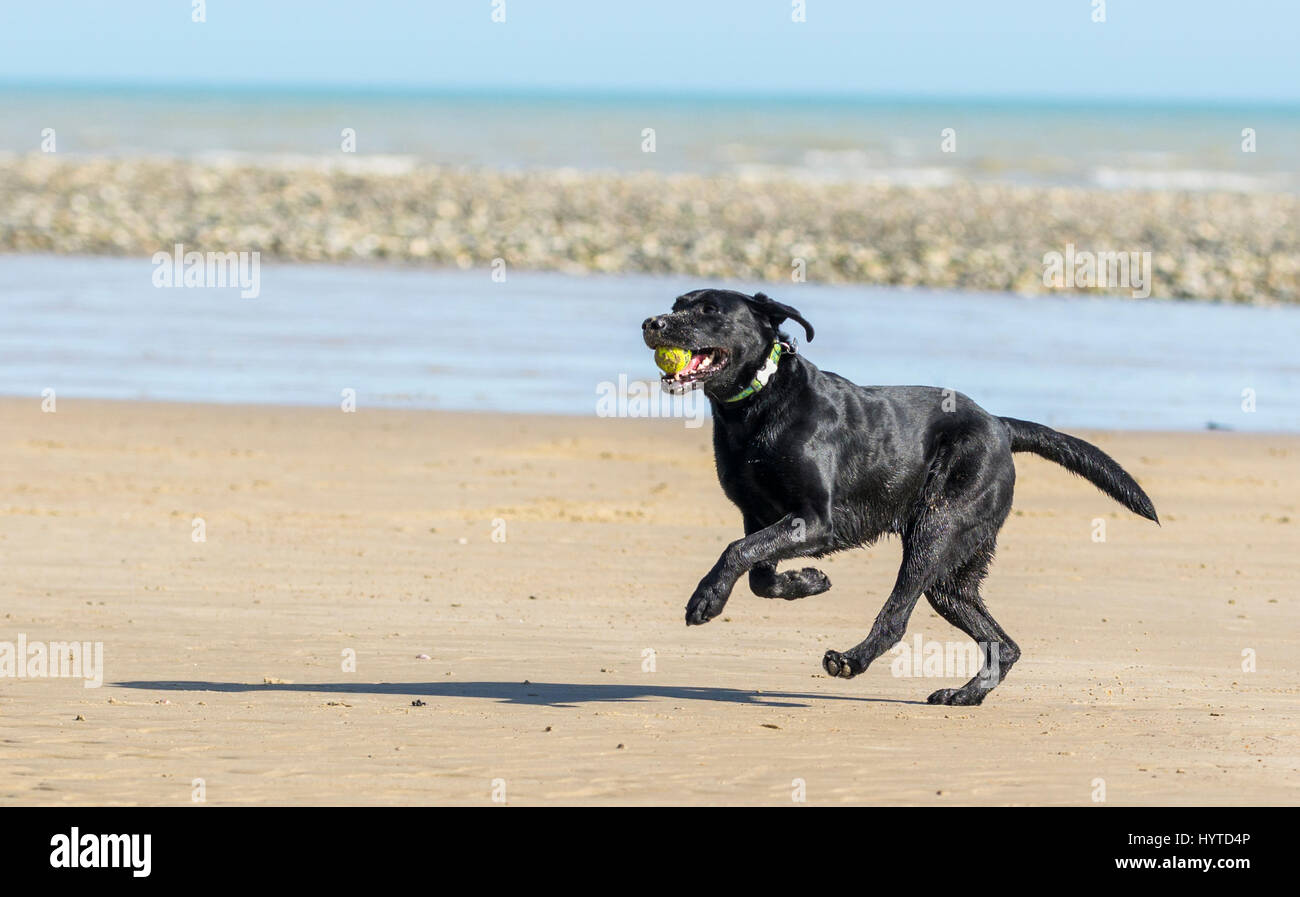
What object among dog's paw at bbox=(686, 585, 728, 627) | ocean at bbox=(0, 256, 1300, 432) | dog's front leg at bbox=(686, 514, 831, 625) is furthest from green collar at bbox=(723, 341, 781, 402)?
ocean at bbox=(0, 256, 1300, 432)

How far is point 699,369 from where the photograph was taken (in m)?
7.34

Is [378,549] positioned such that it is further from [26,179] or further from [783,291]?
[26,179]

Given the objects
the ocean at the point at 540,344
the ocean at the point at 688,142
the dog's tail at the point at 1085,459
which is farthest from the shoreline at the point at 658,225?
the dog's tail at the point at 1085,459

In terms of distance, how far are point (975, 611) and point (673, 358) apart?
1.64 metres

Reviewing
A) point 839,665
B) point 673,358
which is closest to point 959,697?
point 839,665

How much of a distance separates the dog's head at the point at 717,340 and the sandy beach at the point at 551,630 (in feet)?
4.12

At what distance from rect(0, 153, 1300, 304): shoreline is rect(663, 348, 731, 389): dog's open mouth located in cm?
1940

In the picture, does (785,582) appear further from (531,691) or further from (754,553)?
(531,691)

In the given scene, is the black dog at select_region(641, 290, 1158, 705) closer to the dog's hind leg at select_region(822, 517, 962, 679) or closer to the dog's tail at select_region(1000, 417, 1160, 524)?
the dog's hind leg at select_region(822, 517, 962, 679)

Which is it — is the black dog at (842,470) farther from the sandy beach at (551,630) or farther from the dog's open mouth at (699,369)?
the sandy beach at (551,630)

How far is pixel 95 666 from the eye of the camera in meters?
7.42
